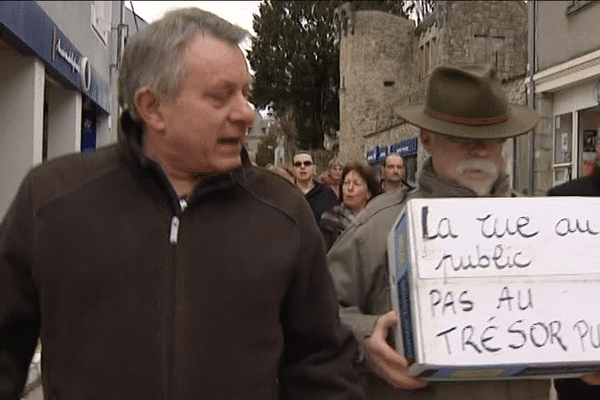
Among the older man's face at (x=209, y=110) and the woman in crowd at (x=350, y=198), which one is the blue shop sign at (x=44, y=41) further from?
the older man's face at (x=209, y=110)

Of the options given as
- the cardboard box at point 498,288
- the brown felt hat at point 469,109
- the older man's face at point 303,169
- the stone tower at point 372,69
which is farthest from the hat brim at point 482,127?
the stone tower at point 372,69

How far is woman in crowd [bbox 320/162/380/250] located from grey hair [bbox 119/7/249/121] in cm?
419

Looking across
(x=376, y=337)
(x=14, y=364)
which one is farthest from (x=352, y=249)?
(x=14, y=364)

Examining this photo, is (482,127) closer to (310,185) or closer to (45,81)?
(310,185)

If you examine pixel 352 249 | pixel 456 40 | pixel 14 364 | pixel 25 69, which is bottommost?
pixel 14 364

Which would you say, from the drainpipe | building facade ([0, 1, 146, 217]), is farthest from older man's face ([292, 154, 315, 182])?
the drainpipe

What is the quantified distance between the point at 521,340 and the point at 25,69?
8.26 meters

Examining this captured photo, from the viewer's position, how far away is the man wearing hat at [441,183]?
2.27 m

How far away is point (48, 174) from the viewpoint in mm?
1769

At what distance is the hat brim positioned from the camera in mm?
2305

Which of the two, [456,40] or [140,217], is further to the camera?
[456,40]

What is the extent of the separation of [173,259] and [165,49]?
44 cm

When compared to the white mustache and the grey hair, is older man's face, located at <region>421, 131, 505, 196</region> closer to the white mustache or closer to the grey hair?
the white mustache

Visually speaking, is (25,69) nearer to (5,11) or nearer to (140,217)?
(5,11)
